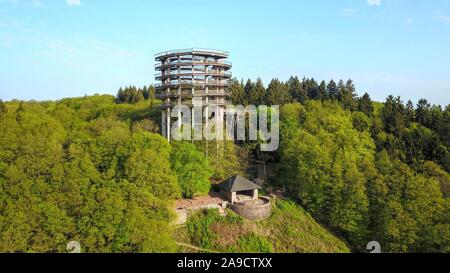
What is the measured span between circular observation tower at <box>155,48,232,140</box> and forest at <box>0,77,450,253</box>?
202 inches

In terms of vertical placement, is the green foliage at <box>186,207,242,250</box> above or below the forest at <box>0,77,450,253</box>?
below

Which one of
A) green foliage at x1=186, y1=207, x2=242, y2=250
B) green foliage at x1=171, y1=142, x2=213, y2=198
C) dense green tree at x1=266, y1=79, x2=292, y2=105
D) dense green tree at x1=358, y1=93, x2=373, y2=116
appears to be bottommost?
green foliage at x1=186, y1=207, x2=242, y2=250

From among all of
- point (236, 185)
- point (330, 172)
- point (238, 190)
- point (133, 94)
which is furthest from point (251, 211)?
point (133, 94)

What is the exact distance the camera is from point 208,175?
125 ft

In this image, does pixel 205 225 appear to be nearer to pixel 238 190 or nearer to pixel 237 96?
pixel 238 190

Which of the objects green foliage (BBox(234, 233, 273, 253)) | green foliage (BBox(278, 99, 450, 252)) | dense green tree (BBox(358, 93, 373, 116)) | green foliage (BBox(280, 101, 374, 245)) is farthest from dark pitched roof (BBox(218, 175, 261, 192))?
dense green tree (BBox(358, 93, 373, 116))

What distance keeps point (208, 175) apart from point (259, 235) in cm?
785

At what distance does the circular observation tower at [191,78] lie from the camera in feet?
144

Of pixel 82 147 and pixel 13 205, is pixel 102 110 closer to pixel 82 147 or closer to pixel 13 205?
pixel 82 147

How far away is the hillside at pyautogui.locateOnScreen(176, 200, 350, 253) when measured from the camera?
3234cm

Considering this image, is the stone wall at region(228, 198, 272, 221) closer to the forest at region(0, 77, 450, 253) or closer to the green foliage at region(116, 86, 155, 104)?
the forest at region(0, 77, 450, 253)

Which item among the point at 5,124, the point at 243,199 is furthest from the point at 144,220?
the point at 5,124

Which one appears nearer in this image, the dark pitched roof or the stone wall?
the stone wall

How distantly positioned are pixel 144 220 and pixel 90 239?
3.81 meters
